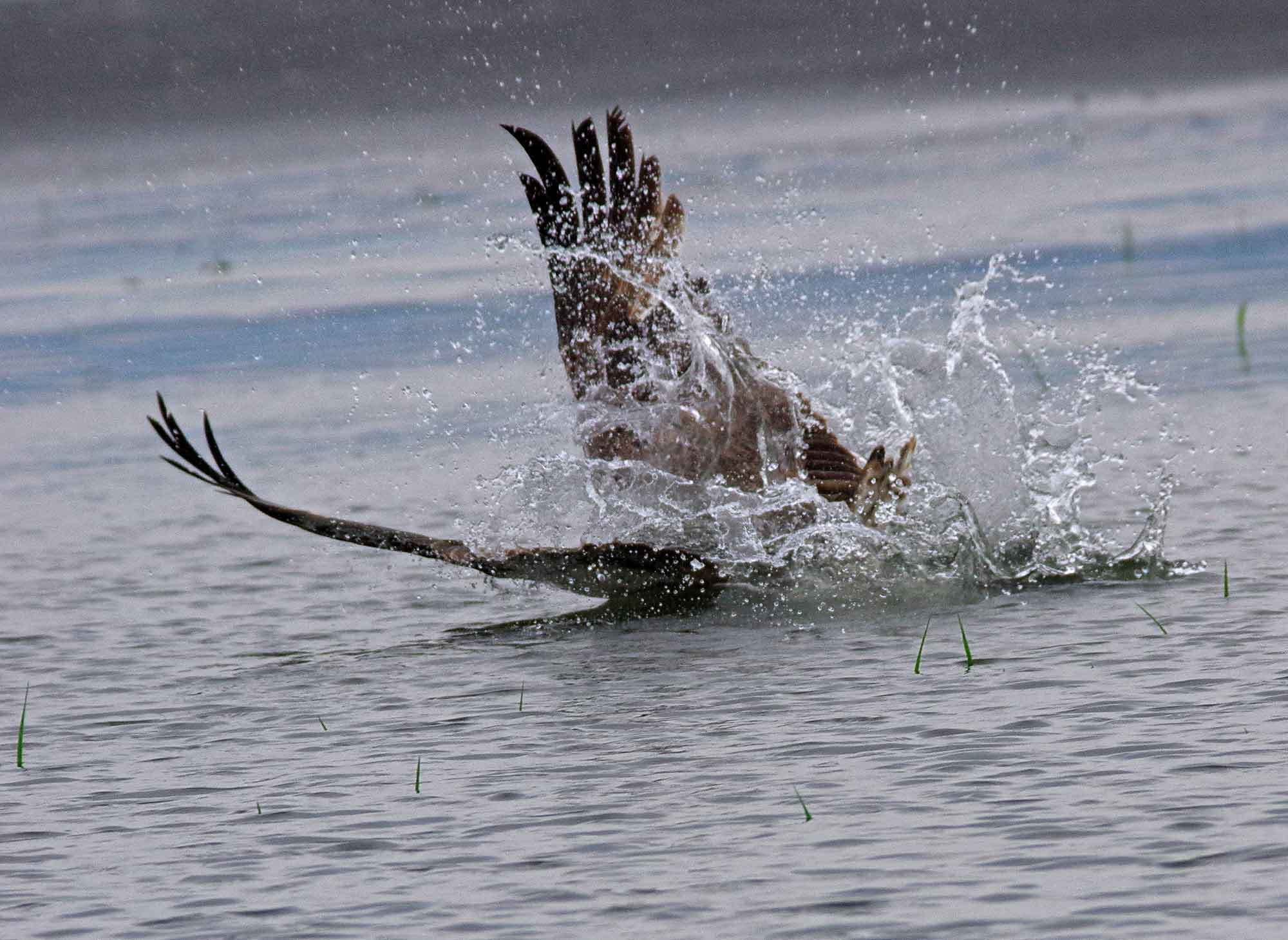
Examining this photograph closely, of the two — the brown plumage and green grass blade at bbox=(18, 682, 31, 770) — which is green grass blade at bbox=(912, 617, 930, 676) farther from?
green grass blade at bbox=(18, 682, 31, 770)

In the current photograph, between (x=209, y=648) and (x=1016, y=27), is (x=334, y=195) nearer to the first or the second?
(x=1016, y=27)

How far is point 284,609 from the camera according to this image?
7.33 m

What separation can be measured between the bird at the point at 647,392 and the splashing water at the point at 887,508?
2 cm

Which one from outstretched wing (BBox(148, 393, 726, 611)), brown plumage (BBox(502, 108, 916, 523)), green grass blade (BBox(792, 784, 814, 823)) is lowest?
green grass blade (BBox(792, 784, 814, 823))

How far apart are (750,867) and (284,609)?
134 inches


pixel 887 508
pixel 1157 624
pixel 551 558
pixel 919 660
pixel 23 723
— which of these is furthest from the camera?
pixel 887 508

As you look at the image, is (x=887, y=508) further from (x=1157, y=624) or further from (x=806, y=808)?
(x=806, y=808)

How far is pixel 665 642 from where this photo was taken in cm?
648

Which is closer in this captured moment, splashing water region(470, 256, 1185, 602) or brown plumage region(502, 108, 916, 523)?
splashing water region(470, 256, 1185, 602)

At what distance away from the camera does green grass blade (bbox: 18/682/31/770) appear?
539 cm

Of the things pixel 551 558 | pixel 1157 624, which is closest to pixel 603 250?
pixel 551 558

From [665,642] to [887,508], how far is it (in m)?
0.98

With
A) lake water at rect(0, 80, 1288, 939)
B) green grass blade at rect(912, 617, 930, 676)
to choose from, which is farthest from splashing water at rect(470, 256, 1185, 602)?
green grass blade at rect(912, 617, 930, 676)

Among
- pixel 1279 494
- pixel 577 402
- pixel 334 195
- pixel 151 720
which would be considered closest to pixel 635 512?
pixel 577 402
